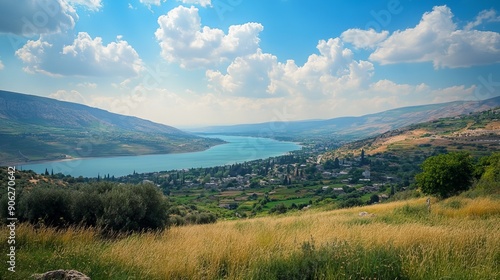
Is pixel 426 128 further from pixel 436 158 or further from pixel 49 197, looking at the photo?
pixel 49 197

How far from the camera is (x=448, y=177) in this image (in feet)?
78.1

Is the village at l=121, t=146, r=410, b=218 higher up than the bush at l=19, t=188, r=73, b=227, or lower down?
lower down

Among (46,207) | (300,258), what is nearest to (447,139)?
(300,258)

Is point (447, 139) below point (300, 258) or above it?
below

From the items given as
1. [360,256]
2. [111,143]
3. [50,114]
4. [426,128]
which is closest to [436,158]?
[360,256]

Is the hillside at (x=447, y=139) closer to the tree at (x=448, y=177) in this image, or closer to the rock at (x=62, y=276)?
the tree at (x=448, y=177)

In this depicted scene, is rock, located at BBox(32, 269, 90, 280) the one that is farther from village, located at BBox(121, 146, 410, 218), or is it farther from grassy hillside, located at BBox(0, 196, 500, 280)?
village, located at BBox(121, 146, 410, 218)

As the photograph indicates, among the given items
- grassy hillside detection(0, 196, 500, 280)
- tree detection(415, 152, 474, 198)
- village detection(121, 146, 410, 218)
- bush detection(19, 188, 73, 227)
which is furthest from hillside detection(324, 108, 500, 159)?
bush detection(19, 188, 73, 227)

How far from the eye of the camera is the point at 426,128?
462 ft

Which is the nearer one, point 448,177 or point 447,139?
point 448,177

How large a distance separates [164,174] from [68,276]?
380 feet

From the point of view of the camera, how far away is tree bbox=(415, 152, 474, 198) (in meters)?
23.9

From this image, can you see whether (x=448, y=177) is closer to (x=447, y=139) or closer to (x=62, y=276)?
(x=62, y=276)

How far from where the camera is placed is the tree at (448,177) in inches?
941
